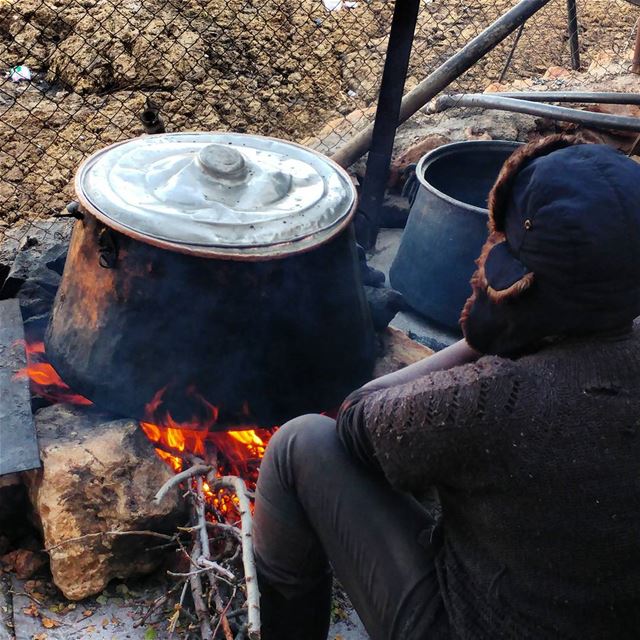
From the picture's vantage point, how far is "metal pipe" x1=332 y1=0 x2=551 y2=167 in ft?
13.1

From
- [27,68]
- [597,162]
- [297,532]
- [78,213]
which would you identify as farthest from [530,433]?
[27,68]

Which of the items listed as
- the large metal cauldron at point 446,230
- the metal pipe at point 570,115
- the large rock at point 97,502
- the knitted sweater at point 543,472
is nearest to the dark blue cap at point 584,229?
the knitted sweater at point 543,472

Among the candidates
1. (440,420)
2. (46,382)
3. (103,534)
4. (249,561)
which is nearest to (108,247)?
(46,382)

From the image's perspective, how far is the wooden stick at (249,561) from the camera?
6.54 ft

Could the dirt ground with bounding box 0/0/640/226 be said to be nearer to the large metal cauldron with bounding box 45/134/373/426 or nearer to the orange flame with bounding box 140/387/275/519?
the large metal cauldron with bounding box 45/134/373/426

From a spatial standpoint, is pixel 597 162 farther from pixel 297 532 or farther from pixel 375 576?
pixel 297 532

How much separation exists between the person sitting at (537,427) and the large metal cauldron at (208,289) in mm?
831

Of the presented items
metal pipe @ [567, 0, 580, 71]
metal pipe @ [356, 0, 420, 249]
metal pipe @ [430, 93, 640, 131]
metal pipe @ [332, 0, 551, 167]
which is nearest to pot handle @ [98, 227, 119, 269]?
metal pipe @ [356, 0, 420, 249]

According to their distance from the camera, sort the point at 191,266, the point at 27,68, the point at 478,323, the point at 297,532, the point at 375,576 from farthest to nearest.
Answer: the point at 27,68, the point at 191,266, the point at 297,532, the point at 375,576, the point at 478,323

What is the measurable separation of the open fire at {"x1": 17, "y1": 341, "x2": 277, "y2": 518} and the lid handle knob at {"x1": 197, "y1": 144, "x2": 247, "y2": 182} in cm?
75

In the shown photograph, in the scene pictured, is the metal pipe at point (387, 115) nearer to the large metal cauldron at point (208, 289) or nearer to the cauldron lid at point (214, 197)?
the cauldron lid at point (214, 197)

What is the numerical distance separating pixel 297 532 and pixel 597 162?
1210 millimetres

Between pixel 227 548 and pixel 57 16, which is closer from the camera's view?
pixel 227 548

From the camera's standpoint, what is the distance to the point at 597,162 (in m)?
1.43
